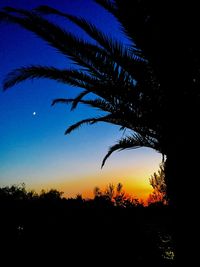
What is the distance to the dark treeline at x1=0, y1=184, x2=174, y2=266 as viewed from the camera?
7238 millimetres

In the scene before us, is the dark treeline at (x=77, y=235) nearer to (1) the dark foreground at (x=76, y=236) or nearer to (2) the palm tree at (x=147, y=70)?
(1) the dark foreground at (x=76, y=236)

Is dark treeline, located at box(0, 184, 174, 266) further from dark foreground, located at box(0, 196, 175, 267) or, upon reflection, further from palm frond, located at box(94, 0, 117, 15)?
palm frond, located at box(94, 0, 117, 15)

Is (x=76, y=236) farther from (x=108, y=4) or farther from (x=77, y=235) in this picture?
(x=108, y=4)

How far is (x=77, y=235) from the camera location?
7711mm

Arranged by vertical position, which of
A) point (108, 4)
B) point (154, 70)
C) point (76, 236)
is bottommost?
A: point (76, 236)

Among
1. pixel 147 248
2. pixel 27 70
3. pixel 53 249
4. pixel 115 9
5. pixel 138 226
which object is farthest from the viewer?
pixel 138 226

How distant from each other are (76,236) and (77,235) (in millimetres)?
42

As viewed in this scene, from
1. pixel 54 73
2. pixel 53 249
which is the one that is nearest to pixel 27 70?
pixel 54 73

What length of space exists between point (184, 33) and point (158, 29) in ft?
1.38

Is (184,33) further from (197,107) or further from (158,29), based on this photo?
(197,107)

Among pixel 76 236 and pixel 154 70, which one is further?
pixel 76 236

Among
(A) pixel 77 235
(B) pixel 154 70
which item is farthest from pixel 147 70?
(A) pixel 77 235

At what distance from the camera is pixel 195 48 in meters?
4.64

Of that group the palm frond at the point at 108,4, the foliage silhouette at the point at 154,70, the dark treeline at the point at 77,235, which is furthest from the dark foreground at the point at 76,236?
the palm frond at the point at 108,4
